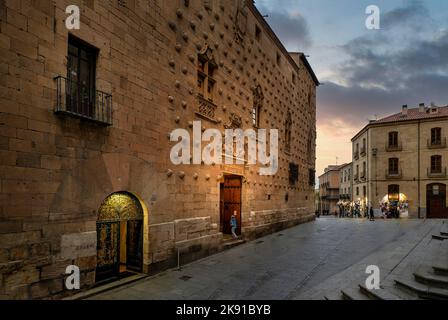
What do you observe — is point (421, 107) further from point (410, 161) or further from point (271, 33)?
point (271, 33)

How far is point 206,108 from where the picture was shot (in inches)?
501

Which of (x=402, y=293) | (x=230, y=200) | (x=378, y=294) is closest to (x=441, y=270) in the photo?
(x=402, y=293)

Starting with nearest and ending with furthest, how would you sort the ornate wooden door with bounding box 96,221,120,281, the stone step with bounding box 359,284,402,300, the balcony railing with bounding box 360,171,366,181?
the stone step with bounding box 359,284,402,300, the ornate wooden door with bounding box 96,221,120,281, the balcony railing with bounding box 360,171,366,181

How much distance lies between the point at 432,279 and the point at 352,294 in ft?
5.41

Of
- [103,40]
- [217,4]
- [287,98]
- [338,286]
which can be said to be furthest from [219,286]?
[287,98]

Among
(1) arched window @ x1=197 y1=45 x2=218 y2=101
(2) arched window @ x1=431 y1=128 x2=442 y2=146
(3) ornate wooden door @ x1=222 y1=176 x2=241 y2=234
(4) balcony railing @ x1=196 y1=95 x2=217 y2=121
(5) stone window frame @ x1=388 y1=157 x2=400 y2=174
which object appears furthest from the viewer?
(5) stone window frame @ x1=388 y1=157 x2=400 y2=174

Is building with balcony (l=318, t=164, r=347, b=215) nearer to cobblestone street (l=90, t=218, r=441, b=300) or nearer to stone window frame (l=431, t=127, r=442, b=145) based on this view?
stone window frame (l=431, t=127, r=442, b=145)

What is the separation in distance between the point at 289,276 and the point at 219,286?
2.21 meters

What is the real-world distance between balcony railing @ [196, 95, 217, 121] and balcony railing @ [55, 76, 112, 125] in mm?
4339

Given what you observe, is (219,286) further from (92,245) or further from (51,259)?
(51,259)

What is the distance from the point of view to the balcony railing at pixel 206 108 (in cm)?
1225

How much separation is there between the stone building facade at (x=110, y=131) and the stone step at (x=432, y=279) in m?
6.71

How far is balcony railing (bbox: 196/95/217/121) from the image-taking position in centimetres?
1225

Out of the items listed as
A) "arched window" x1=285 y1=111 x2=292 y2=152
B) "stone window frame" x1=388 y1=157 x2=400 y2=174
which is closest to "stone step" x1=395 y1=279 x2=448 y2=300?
"arched window" x1=285 y1=111 x2=292 y2=152
